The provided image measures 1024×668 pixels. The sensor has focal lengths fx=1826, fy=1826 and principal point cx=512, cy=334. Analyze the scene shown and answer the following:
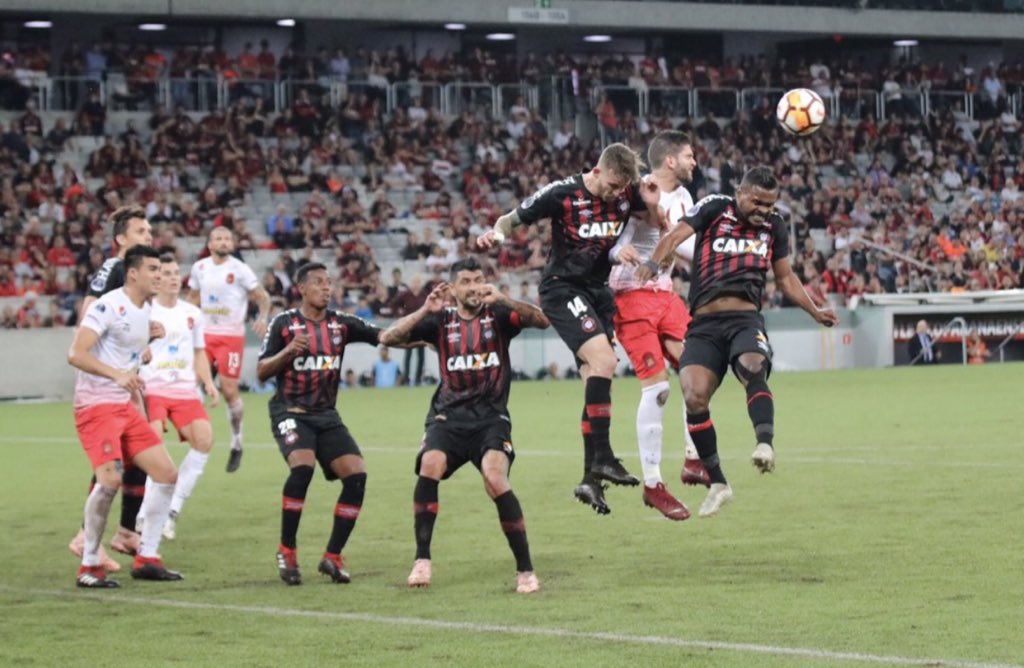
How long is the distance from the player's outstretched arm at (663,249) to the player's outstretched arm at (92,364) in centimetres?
317

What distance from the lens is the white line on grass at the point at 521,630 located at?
25.7ft

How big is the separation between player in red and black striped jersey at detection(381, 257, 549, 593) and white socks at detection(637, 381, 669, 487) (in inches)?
66.2

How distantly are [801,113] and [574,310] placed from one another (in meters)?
2.91

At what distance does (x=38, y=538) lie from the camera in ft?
43.9

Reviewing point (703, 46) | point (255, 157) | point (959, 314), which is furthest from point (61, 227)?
point (703, 46)

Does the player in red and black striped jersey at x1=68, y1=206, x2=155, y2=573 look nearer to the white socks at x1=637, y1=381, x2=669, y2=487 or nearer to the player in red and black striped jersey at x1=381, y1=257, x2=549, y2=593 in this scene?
the player in red and black striped jersey at x1=381, y1=257, x2=549, y2=593

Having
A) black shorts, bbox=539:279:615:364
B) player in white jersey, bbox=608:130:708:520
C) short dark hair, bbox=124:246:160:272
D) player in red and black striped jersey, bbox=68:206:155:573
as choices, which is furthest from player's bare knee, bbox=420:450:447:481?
short dark hair, bbox=124:246:160:272

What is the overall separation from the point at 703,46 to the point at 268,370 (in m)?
39.4

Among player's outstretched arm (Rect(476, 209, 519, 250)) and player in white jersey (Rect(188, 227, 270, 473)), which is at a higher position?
player's outstretched arm (Rect(476, 209, 519, 250))

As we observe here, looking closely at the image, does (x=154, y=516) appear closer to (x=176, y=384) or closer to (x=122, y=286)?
(x=122, y=286)

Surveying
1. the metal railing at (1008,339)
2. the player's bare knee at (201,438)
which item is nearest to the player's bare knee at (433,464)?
the player's bare knee at (201,438)

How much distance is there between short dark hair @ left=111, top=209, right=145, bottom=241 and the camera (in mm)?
12055

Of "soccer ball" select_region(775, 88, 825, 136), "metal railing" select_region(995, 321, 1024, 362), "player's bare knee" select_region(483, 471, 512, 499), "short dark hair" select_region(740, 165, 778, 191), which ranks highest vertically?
"soccer ball" select_region(775, 88, 825, 136)

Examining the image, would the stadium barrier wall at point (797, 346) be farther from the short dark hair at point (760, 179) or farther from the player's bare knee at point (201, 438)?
the short dark hair at point (760, 179)
